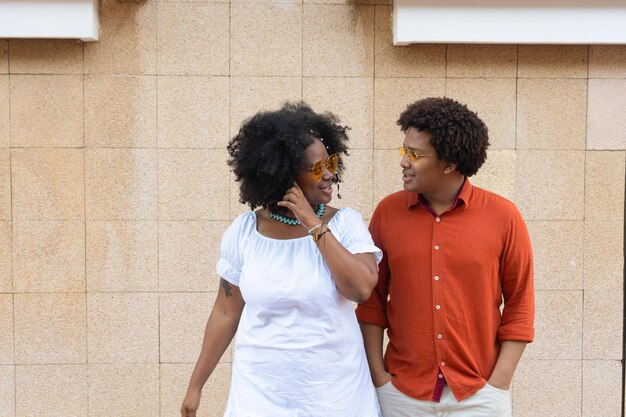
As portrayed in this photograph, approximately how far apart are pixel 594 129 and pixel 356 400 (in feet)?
10.3

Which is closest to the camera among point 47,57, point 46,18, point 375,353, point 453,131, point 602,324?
point 453,131

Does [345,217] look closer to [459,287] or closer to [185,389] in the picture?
[459,287]

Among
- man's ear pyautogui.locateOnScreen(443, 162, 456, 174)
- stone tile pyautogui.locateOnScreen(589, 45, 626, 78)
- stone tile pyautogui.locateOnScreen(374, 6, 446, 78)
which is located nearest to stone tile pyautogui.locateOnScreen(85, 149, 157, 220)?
stone tile pyautogui.locateOnScreen(374, 6, 446, 78)

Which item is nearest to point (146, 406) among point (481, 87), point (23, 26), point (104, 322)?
point (104, 322)

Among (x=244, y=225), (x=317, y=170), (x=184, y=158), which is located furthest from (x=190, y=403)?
(x=184, y=158)

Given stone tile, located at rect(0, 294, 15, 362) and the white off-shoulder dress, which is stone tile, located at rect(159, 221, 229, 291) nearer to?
stone tile, located at rect(0, 294, 15, 362)

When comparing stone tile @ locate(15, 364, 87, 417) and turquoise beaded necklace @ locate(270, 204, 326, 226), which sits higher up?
turquoise beaded necklace @ locate(270, 204, 326, 226)

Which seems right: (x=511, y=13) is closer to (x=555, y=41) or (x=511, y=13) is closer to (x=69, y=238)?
(x=555, y=41)

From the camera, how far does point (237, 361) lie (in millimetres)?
3467

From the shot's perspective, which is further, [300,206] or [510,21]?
[510,21]

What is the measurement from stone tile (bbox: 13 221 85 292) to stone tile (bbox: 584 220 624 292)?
10.5 feet

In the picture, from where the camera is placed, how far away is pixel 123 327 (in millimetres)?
5676

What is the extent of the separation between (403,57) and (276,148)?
2.52 meters

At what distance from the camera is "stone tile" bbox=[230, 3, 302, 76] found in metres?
5.63
